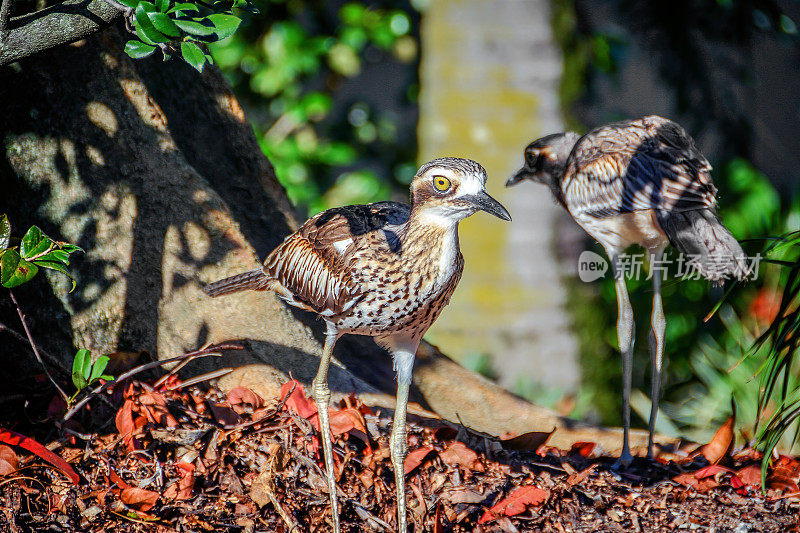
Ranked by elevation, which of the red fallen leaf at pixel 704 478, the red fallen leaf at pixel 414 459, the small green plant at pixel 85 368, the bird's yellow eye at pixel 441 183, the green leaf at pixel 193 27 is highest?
the green leaf at pixel 193 27

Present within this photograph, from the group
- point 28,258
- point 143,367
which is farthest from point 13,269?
point 143,367


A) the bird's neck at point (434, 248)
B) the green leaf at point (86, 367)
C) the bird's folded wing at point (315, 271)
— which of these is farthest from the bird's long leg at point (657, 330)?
the green leaf at point (86, 367)

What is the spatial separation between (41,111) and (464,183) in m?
1.98

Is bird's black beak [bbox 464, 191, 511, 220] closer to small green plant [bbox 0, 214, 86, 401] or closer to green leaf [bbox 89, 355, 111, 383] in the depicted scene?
small green plant [bbox 0, 214, 86, 401]

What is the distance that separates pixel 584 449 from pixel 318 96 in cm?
488

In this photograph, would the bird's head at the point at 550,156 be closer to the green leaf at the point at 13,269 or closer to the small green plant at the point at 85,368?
the small green plant at the point at 85,368

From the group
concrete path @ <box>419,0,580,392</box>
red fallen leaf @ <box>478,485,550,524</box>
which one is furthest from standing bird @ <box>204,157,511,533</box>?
concrete path @ <box>419,0,580,392</box>

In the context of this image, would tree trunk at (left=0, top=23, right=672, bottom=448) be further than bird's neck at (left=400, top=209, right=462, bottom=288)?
Yes

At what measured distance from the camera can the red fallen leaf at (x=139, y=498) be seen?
10.1 feet

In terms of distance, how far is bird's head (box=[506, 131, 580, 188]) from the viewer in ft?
14.9

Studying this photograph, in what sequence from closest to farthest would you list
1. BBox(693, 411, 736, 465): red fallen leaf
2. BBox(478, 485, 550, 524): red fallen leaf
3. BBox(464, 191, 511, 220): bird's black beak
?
BBox(464, 191, 511, 220): bird's black beak < BBox(478, 485, 550, 524): red fallen leaf < BBox(693, 411, 736, 465): red fallen leaf

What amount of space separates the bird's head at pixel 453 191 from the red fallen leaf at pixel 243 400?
4.08 feet

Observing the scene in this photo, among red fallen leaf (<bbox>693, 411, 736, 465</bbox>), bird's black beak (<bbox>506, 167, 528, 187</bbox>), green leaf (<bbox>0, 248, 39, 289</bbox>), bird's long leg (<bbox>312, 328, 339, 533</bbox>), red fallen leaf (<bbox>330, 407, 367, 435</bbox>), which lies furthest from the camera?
bird's black beak (<bbox>506, 167, 528, 187</bbox>)

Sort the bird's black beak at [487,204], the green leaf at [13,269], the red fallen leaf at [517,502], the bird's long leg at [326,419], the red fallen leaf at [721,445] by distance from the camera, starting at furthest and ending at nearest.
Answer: the red fallen leaf at [721,445] < the red fallen leaf at [517,502] < the bird's long leg at [326,419] < the bird's black beak at [487,204] < the green leaf at [13,269]
